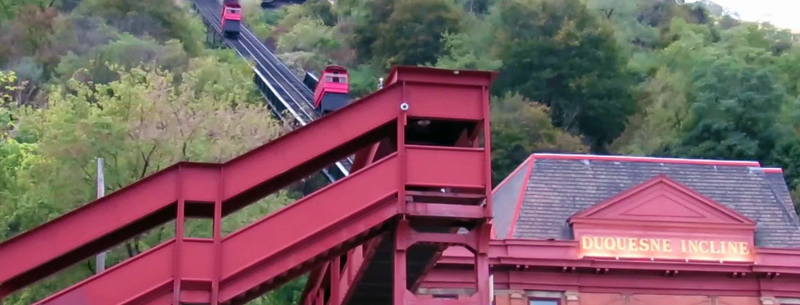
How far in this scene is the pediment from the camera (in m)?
31.9

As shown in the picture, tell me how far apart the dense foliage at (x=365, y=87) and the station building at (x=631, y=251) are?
8.19 meters

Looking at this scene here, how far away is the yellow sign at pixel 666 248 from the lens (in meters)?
31.5

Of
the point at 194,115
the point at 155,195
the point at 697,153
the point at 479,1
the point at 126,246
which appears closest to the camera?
the point at 155,195

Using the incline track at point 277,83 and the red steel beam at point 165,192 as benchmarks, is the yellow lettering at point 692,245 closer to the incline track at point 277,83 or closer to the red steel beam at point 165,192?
the red steel beam at point 165,192

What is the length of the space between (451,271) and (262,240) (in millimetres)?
15013

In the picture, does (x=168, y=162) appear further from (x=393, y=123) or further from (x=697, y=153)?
(x=697, y=153)

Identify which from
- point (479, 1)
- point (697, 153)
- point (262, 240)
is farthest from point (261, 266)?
point (479, 1)

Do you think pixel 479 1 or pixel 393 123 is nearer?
pixel 393 123

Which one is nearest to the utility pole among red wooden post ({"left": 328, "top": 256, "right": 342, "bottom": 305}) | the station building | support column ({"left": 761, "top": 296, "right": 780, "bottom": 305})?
the station building

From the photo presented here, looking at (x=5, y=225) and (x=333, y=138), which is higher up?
(x=5, y=225)

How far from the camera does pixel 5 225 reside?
3528 cm

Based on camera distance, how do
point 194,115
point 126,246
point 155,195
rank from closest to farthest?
point 155,195 < point 126,246 < point 194,115

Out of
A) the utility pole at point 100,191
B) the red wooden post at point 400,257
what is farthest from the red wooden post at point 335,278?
the utility pole at point 100,191

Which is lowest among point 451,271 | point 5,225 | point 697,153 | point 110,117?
point 451,271
